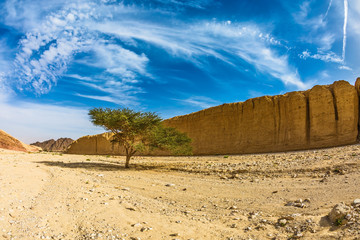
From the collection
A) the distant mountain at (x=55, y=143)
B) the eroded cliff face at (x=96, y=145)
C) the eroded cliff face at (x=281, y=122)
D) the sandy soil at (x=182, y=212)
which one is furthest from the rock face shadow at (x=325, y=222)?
the distant mountain at (x=55, y=143)

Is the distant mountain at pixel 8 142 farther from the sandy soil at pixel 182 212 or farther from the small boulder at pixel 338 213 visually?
the small boulder at pixel 338 213

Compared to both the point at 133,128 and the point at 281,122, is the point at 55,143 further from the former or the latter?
the point at 281,122

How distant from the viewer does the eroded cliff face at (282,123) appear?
24484mm

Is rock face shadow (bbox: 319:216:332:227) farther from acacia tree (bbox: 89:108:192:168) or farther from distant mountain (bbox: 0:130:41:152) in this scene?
distant mountain (bbox: 0:130:41:152)

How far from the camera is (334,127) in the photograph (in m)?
24.8

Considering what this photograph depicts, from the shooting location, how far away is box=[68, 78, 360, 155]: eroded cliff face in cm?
2449

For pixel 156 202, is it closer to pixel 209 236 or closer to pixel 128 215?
pixel 128 215

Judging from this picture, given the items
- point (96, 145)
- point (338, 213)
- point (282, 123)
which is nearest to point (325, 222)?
point (338, 213)

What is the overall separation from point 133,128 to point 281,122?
69.9 ft

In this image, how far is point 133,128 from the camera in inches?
719

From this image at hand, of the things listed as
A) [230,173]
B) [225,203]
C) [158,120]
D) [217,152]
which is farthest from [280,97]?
[225,203]

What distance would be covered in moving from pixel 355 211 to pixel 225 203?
3315mm

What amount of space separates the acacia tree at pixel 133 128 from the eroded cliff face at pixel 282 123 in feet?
54.0

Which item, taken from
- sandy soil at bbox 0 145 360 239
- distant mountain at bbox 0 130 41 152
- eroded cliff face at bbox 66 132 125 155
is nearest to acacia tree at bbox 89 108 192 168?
sandy soil at bbox 0 145 360 239
